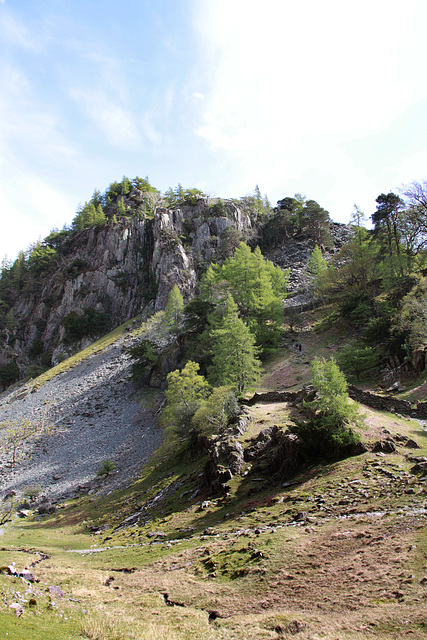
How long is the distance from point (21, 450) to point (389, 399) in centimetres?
3837

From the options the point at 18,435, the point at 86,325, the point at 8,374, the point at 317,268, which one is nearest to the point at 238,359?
the point at 18,435

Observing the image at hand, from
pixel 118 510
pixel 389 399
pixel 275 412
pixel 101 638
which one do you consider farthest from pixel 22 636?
pixel 389 399

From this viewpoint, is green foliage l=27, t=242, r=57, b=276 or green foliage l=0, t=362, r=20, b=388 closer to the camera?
green foliage l=0, t=362, r=20, b=388

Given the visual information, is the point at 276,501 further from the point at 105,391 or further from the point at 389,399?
the point at 105,391

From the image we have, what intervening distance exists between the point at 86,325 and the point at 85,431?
44063 mm

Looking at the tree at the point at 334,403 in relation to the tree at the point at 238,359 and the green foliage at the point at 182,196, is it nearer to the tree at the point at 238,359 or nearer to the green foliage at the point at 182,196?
the tree at the point at 238,359

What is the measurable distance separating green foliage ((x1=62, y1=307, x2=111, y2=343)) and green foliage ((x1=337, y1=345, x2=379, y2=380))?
61.4 metres

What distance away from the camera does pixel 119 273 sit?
3519 inches

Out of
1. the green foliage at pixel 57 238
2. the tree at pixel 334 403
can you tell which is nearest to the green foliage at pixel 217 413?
the tree at pixel 334 403

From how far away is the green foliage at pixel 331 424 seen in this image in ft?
52.8

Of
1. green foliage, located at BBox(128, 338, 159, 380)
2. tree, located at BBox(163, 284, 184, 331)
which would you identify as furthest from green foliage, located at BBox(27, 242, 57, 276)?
green foliage, located at BBox(128, 338, 159, 380)

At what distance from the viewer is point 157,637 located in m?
6.74

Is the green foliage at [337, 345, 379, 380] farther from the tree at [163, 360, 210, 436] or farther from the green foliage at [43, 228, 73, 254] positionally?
the green foliage at [43, 228, 73, 254]

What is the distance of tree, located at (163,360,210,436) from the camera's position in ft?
96.6
